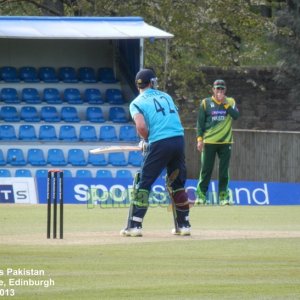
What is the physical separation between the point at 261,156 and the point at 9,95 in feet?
25.1

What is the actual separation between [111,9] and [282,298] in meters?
23.8

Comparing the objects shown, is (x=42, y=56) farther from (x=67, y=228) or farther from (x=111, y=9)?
(x=67, y=228)

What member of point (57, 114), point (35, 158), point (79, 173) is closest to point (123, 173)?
point (79, 173)

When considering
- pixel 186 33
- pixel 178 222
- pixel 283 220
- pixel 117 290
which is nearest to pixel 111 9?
pixel 186 33

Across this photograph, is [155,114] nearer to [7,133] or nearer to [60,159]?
[60,159]

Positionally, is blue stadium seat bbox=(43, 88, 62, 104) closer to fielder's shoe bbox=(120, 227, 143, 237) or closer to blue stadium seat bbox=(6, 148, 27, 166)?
blue stadium seat bbox=(6, 148, 27, 166)

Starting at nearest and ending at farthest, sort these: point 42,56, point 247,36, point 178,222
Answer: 1. point 178,222
2. point 42,56
3. point 247,36

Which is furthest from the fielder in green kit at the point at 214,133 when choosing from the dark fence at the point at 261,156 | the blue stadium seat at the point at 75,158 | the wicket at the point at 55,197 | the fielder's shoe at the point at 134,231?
the dark fence at the point at 261,156

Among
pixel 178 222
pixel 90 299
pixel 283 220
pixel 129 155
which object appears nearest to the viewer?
pixel 90 299

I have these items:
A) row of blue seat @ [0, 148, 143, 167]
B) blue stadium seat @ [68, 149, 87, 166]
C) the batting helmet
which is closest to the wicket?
the batting helmet

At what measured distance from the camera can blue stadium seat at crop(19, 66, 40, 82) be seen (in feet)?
90.1

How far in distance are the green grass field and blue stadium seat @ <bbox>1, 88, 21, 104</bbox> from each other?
897 cm

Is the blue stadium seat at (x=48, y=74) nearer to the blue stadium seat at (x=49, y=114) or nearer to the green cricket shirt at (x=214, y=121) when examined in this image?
the blue stadium seat at (x=49, y=114)

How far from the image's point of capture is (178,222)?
14.7 meters
